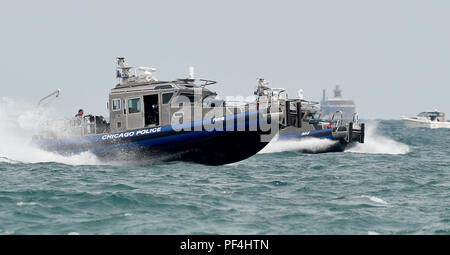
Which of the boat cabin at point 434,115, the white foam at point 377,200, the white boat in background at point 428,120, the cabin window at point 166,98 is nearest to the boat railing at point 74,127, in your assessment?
the cabin window at point 166,98

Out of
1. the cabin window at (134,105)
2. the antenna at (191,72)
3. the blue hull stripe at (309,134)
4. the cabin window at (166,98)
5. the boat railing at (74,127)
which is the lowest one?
the blue hull stripe at (309,134)

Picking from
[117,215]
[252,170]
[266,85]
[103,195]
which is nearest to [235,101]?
[252,170]

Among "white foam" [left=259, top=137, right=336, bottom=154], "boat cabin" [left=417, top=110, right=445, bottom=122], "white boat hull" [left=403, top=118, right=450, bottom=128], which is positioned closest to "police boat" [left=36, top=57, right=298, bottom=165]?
"white foam" [left=259, top=137, right=336, bottom=154]

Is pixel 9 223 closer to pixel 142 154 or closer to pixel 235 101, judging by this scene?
pixel 142 154

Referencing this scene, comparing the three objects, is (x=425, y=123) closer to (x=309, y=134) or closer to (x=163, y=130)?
(x=309, y=134)

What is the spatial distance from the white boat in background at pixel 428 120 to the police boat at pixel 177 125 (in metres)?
88.1

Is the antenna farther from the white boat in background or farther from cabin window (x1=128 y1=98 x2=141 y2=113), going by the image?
the white boat in background

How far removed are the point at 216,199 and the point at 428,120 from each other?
9698 centimetres

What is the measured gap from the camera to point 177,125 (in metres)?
19.5

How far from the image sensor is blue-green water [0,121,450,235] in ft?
34.7

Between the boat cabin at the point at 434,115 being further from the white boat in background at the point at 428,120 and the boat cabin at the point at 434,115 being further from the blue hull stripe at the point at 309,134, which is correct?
the blue hull stripe at the point at 309,134

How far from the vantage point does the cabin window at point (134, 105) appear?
20.6 m

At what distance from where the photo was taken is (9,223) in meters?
10.7

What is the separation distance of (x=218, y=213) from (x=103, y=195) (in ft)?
10.8
